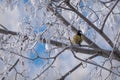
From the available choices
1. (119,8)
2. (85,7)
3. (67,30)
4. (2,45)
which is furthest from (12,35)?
(119,8)

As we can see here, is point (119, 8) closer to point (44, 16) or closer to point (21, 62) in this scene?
point (44, 16)

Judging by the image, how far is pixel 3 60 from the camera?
404cm

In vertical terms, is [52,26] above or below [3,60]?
above

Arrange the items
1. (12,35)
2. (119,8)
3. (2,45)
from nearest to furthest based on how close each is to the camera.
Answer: (12,35), (2,45), (119,8)

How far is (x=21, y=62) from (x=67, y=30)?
681 mm

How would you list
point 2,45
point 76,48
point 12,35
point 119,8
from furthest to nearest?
point 119,8
point 2,45
point 12,35
point 76,48

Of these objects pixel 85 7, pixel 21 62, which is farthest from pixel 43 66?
pixel 85 7

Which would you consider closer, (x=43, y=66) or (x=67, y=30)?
(x=67, y=30)

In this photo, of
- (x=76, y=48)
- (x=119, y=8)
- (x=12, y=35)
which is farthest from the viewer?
(x=119, y=8)

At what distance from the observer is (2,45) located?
3904 mm

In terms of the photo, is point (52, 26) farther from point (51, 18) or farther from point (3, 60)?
point (3, 60)

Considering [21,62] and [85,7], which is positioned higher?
[85,7]

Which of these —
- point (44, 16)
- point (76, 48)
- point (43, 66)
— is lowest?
point (43, 66)

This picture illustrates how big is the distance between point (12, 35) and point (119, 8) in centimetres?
129
